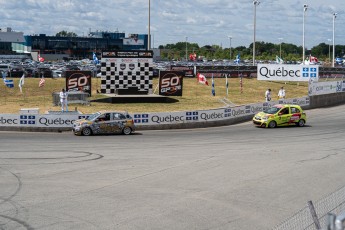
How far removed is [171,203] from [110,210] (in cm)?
162

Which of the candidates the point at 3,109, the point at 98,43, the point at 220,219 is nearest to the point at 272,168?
the point at 220,219

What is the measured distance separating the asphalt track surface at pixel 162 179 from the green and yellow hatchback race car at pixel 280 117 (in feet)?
14.1

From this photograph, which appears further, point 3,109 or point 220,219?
point 3,109

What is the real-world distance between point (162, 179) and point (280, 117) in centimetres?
1816

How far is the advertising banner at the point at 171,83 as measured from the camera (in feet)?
150

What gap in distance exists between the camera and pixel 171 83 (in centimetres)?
4641

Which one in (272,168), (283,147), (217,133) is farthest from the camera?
(217,133)

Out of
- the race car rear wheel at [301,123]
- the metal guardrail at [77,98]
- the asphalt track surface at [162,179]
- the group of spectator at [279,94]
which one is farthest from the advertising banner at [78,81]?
the race car rear wheel at [301,123]

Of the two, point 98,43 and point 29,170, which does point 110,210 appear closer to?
point 29,170

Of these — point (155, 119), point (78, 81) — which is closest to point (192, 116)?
point (155, 119)

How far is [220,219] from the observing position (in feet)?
40.6

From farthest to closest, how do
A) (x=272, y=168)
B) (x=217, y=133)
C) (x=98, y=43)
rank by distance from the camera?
1. (x=98, y=43)
2. (x=217, y=133)
3. (x=272, y=168)

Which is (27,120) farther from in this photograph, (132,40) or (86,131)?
(132,40)

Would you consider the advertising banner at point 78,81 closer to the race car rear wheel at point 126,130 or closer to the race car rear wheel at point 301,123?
the race car rear wheel at point 126,130
